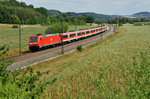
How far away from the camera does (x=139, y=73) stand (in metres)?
8.84

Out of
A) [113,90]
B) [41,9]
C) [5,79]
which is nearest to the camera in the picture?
[5,79]

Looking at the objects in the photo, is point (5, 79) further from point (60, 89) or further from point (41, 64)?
point (41, 64)

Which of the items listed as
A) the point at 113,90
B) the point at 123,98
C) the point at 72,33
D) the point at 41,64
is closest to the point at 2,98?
→ the point at 123,98

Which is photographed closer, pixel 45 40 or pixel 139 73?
pixel 139 73

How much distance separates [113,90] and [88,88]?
1281 millimetres

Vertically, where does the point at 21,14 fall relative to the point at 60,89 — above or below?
above

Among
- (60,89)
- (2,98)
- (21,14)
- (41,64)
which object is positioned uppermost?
(21,14)

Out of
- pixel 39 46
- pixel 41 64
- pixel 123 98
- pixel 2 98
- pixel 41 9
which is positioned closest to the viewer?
pixel 2 98

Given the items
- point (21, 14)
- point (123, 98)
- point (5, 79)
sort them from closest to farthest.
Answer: point (5, 79)
point (123, 98)
point (21, 14)

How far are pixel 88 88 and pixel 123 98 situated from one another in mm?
2065

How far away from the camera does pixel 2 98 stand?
364cm

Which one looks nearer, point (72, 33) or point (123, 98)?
point (123, 98)

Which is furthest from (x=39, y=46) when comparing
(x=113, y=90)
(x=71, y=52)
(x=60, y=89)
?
(x=113, y=90)

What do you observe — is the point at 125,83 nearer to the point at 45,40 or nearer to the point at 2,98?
the point at 2,98
